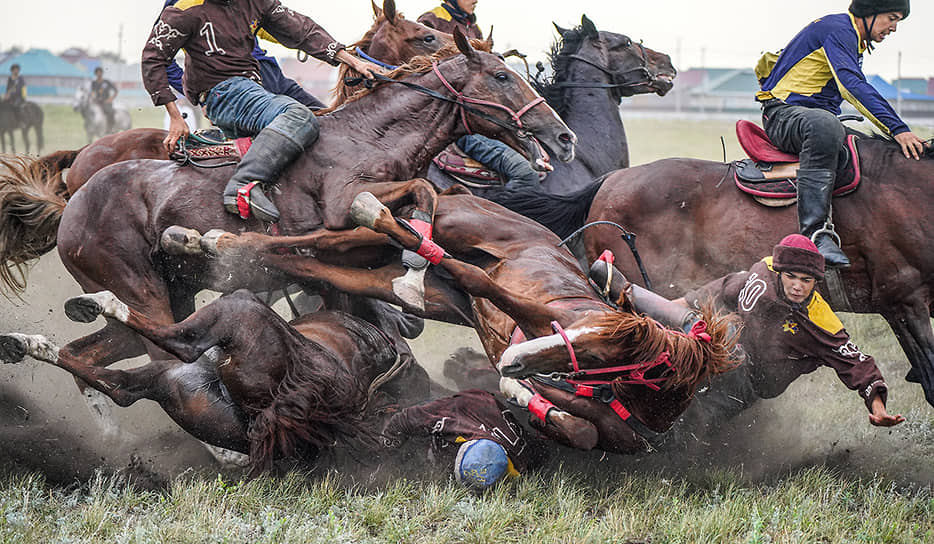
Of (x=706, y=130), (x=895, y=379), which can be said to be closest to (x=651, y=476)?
(x=895, y=379)

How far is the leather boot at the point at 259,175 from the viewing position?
450cm

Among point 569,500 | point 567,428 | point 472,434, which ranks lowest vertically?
point 569,500

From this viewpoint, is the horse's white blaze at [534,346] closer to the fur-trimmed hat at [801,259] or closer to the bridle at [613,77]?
the fur-trimmed hat at [801,259]

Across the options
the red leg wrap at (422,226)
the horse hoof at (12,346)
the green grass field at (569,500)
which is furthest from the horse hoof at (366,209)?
the horse hoof at (12,346)

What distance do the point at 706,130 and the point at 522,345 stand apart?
20.5 meters

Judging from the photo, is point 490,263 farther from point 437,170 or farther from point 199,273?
point 437,170

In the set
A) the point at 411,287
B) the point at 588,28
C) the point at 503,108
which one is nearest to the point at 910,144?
the point at 503,108

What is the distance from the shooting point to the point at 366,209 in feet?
14.2

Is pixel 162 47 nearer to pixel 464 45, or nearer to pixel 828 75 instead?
pixel 464 45

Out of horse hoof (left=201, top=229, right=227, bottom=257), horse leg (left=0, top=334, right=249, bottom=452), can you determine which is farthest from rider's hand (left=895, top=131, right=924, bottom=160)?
horse leg (left=0, top=334, right=249, bottom=452)

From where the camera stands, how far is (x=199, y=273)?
4.75 metres

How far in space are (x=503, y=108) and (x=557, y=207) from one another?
50.5 inches

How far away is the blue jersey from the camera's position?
5039mm

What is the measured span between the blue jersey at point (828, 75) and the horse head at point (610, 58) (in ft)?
5.86
